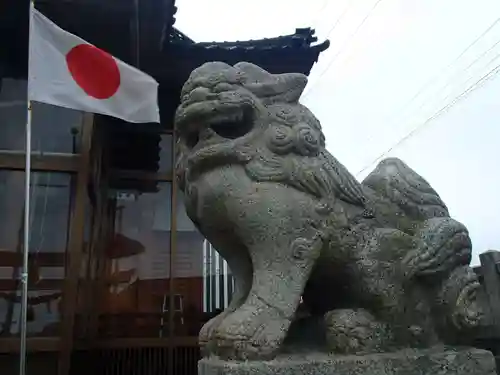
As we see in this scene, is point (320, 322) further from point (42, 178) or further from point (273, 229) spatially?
point (42, 178)

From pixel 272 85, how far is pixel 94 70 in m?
2.94

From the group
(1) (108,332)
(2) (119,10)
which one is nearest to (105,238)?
(1) (108,332)

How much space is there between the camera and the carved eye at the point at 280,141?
5.47ft

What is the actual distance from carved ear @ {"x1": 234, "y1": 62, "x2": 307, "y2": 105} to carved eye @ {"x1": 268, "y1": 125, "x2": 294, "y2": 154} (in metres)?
0.13

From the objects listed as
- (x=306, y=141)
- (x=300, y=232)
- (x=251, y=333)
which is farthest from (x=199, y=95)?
(x=251, y=333)

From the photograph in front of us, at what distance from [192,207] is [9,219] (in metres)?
3.55

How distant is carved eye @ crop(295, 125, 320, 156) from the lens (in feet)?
5.53

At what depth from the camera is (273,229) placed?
1.58 m

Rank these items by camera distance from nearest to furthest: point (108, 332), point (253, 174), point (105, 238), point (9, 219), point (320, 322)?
point (253, 174), point (320, 322), point (9, 219), point (108, 332), point (105, 238)

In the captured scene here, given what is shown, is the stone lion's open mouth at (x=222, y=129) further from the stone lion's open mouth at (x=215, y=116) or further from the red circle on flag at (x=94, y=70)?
the red circle on flag at (x=94, y=70)

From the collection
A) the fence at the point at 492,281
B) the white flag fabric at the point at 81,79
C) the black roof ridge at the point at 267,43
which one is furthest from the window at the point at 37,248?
the fence at the point at 492,281

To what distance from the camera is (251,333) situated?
4.77ft

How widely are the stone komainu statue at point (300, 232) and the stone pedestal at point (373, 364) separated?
0.05m

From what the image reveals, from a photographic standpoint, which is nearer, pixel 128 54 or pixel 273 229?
pixel 273 229
